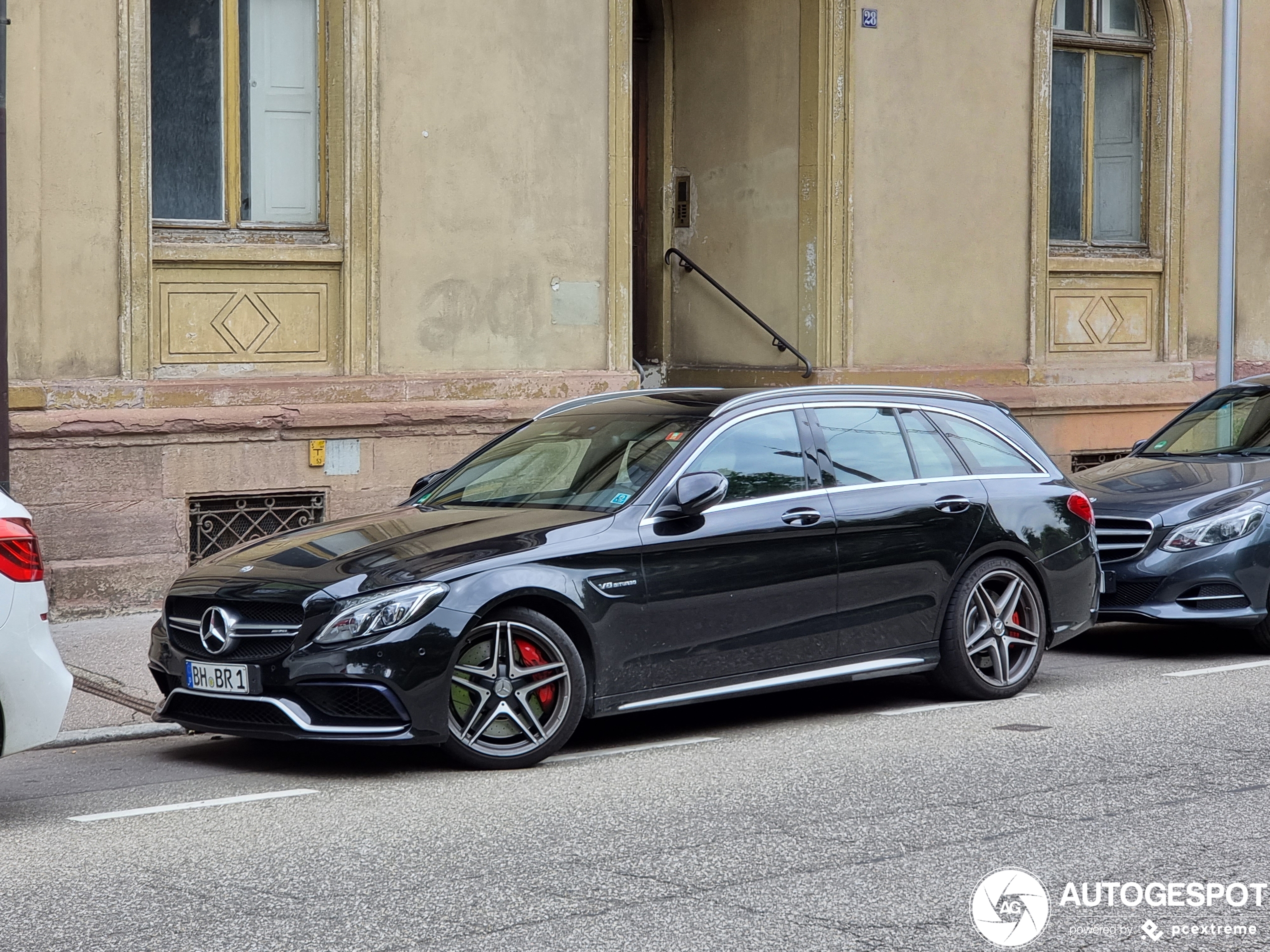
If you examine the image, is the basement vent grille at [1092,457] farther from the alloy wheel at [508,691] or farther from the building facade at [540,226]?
the alloy wheel at [508,691]

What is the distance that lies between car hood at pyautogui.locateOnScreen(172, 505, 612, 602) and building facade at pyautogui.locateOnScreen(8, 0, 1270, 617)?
4.47 m

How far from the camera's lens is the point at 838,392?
331 inches

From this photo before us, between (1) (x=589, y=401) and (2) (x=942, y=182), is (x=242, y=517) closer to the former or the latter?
(1) (x=589, y=401)

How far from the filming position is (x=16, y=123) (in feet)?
36.9

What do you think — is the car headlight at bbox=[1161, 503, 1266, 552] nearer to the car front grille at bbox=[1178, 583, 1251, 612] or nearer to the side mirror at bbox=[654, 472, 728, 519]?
the car front grille at bbox=[1178, 583, 1251, 612]

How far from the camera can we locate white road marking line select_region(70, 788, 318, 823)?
20.5 feet

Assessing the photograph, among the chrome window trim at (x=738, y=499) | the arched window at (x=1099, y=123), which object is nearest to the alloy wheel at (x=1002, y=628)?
the chrome window trim at (x=738, y=499)

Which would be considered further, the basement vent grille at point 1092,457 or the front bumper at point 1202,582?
the basement vent grille at point 1092,457

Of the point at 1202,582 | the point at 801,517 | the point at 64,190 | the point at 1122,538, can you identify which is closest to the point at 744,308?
the point at 1122,538

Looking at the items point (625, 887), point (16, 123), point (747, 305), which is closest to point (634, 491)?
point (625, 887)

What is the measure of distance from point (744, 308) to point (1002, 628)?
761 centimetres

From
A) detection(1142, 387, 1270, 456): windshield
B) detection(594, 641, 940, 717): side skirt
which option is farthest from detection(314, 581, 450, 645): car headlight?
detection(1142, 387, 1270, 456): windshield

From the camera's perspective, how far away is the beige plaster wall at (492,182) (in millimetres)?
12742

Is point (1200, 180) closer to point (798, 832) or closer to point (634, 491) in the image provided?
point (634, 491)
